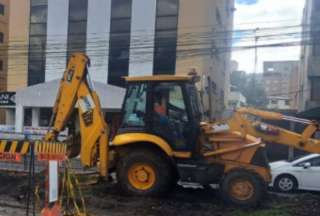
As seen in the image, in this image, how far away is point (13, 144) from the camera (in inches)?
376

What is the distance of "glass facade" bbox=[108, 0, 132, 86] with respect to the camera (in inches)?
1204

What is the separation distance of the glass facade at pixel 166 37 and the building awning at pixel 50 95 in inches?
188

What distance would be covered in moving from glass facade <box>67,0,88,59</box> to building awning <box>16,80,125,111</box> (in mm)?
5303

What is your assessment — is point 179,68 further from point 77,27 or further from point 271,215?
point 271,215

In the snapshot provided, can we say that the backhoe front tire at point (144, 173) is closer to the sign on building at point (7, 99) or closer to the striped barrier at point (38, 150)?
the striped barrier at point (38, 150)

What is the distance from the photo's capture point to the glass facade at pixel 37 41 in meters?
32.8

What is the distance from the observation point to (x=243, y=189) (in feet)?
31.9

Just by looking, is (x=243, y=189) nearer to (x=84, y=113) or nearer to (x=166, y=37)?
→ (x=84, y=113)

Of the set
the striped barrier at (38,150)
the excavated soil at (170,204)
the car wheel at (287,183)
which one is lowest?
the car wheel at (287,183)

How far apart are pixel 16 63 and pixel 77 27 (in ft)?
18.3

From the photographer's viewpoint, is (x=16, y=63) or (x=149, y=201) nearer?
(x=149, y=201)

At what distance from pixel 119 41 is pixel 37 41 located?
683 centimetres

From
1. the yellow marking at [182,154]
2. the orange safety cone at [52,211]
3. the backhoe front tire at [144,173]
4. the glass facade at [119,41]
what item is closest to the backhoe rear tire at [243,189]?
the yellow marking at [182,154]

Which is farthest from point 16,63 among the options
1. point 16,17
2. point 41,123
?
point 41,123
